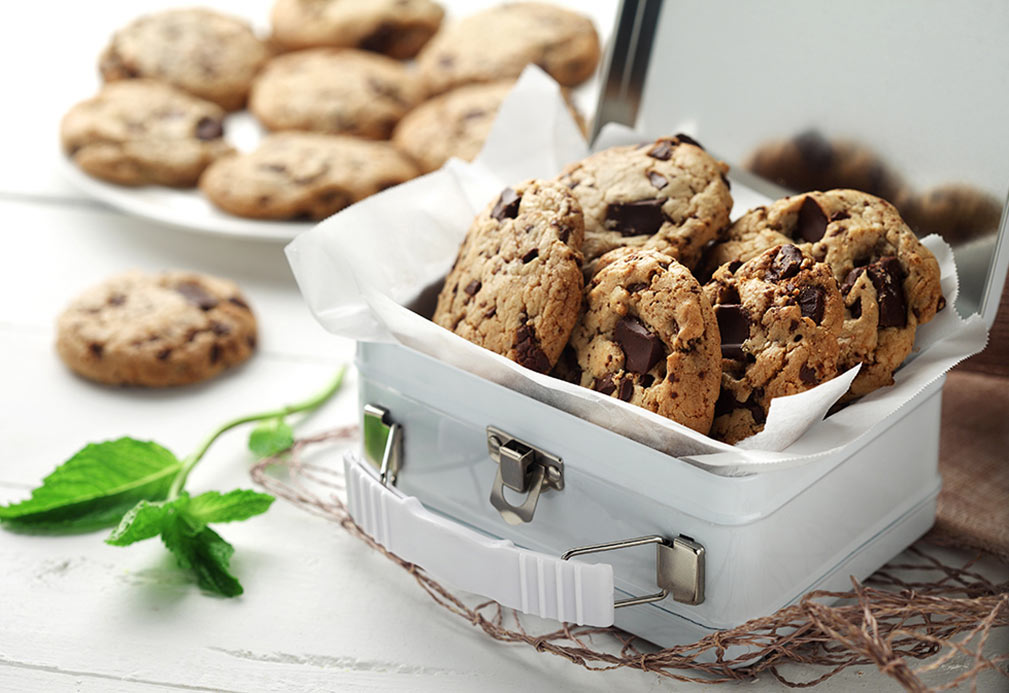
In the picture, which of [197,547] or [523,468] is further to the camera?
[197,547]

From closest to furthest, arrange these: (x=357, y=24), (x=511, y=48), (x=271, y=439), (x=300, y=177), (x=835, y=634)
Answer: (x=835, y=634) < (x=271, y=439) < (x=300, y=177) < (x=511, y=48) < (x=357, y=24)

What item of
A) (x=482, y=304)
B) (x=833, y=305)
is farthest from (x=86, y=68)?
(x=833, y=305)

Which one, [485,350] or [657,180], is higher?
[657,180]

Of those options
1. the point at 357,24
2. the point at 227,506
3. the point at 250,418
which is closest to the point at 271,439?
the point at 250,418

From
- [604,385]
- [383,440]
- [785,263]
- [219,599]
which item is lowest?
[219,599]

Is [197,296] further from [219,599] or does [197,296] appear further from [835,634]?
[835,634]

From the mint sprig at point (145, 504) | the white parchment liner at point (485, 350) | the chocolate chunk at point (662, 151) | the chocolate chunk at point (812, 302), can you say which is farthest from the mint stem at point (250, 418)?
the chocolate chunk at point (812, 302)

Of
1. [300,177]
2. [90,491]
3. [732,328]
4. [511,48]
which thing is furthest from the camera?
[511,48]
